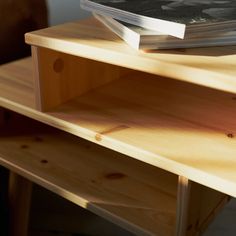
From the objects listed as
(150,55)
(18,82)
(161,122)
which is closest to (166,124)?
(161,122)

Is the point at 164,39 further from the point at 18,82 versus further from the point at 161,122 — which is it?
the point at 18,82

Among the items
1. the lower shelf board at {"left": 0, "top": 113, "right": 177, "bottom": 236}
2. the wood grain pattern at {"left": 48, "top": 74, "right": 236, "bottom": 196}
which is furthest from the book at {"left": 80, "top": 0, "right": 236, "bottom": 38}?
the lower shelf board at {"left": 0, "top": 113, "right": 177, "bottom": 236}

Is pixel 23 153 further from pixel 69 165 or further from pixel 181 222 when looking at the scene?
pixel 181 222

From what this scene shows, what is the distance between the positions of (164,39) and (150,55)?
3 cm

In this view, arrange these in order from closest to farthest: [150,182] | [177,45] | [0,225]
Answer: [177,45] → [150,182] → [0,225]

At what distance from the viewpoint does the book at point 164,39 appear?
56 centimetres

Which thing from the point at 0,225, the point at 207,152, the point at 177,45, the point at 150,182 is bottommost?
the point at 0,225

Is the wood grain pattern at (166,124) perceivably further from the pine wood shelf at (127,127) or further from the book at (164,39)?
the book at (164,39)

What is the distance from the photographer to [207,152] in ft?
1.93

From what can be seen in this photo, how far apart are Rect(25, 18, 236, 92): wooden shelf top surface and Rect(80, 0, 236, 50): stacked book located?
11 millimetres

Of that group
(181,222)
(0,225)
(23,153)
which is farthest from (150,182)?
(0,225)

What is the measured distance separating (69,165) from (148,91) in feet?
0.63

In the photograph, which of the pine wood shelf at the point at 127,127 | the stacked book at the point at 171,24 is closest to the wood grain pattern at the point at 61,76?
the pine wood shelf at the point at 127,127

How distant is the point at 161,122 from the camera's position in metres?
0.67
